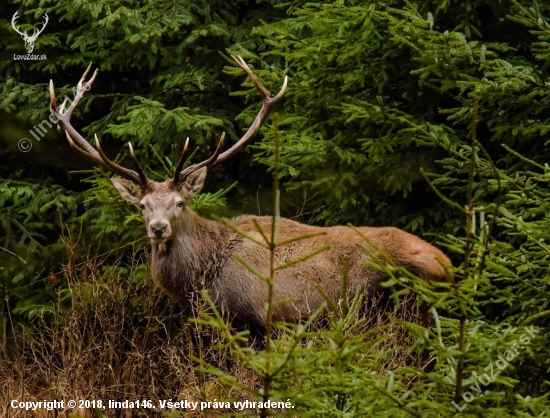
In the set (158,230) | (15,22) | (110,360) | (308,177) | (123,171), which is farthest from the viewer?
(15,22)

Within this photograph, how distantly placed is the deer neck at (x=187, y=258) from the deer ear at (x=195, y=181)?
8.9 inches

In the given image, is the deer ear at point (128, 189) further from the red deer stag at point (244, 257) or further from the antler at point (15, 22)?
the antler at point (15, 22)

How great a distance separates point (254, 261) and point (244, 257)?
0.29 ft

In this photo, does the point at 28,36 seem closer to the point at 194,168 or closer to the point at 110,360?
the point at 194,168

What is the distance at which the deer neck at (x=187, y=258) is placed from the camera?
25.0 feet

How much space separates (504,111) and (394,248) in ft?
4.50

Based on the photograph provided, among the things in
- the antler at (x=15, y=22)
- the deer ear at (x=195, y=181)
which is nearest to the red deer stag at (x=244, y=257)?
the deer ear at (x=195, y=181)

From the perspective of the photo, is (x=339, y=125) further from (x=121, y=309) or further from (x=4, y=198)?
(x=4, y=198)

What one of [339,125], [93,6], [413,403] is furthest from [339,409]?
[93,6]

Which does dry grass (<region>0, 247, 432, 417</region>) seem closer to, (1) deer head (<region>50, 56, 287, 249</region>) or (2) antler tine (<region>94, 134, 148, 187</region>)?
(1) deer head (<region>50, 56, 287, 249</region>)

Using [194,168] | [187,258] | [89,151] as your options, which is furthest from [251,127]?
[89,151]

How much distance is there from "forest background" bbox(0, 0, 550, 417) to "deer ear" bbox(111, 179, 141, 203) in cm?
46

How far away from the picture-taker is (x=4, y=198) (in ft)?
35.8

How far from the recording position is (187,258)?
771 centimetres
